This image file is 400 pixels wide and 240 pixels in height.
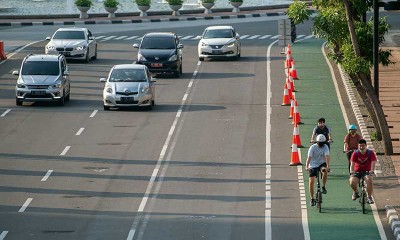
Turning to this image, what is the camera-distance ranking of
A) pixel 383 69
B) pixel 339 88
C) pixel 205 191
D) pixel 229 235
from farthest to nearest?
pixel 383 69 → pixel 339 88 → pixel 205 191 → pixel 229 235

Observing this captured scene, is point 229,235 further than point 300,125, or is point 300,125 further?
point 300,125

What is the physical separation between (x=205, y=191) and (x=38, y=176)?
4570mm

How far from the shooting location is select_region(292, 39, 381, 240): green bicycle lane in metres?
27.2

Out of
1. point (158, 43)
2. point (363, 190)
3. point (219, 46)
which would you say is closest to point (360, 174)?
point (363, 190)

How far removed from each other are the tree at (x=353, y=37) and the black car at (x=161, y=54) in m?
14.5

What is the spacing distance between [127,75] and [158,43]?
355 inches

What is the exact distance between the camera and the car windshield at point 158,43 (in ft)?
179

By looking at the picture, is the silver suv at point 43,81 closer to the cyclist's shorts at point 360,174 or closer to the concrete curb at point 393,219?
the cyclist's shorts at point 360,174

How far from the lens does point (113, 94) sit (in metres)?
44.7

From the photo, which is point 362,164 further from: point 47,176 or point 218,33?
point 218,33

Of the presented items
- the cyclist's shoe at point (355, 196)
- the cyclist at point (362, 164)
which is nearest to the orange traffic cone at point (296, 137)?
the cyclist's shoe at point (355, 196)

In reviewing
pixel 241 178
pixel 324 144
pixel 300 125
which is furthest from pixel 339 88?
pixel 324 144

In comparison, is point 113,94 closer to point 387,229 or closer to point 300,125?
point 300,125

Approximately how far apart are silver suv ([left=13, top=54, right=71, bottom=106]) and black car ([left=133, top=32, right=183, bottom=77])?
6.32 m
